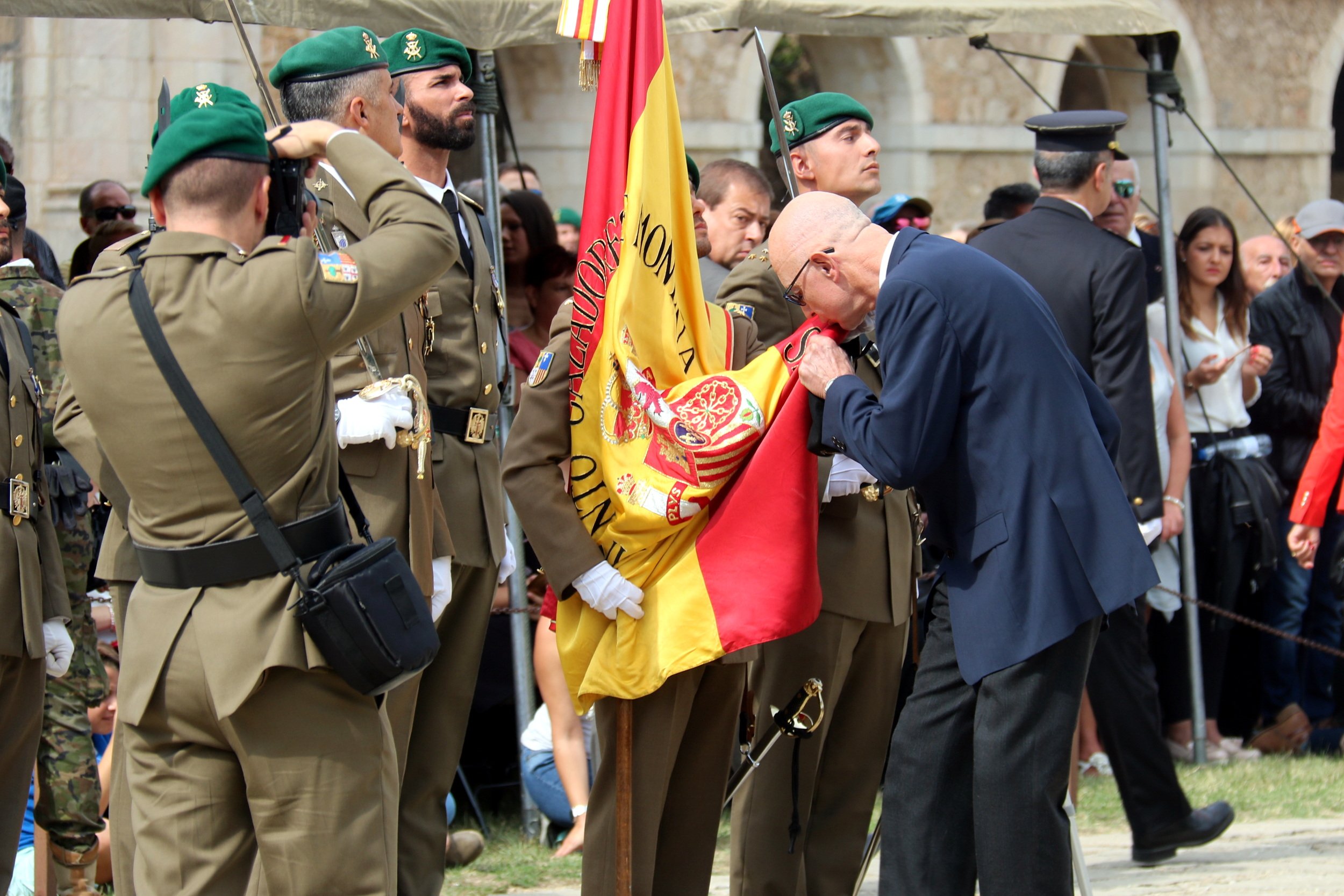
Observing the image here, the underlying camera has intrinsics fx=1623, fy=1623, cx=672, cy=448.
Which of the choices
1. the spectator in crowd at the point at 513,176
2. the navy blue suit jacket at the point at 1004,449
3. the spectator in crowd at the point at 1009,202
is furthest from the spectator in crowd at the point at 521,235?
the navy blue suit jacket at the point at 1004,449

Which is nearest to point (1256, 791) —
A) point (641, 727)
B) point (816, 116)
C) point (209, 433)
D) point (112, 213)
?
point (816, 116)

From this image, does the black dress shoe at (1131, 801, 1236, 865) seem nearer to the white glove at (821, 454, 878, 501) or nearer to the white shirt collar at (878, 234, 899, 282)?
the white glove at (821, 454, 878, 501)

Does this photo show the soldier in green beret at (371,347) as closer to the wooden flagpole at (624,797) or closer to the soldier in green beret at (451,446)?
the soldier in green beret at (451,446)

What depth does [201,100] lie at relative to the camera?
316cm

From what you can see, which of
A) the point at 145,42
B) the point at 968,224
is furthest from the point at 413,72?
the point at 968,224

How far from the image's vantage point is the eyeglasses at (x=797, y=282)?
343 cm

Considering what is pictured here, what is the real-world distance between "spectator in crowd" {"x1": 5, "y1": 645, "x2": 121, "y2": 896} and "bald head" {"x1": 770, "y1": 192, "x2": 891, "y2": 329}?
218 cm

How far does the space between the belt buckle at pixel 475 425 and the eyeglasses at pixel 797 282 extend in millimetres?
895

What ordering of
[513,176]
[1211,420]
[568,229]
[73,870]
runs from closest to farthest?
[73,870] < [1211,420] < [568,229] < [513,176]

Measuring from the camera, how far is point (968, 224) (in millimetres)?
12930

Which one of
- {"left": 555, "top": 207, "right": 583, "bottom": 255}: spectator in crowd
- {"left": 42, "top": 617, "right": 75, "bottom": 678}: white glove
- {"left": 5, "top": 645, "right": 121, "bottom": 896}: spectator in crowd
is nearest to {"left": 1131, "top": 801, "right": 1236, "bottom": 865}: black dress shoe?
{"left": 5, "top": 645, "right": 121, "bottom": 896}: spectator in crowd

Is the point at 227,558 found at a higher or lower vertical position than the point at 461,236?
lower

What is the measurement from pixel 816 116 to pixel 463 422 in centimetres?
137

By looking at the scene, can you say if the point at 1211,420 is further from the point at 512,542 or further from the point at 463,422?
the point at 463,422
